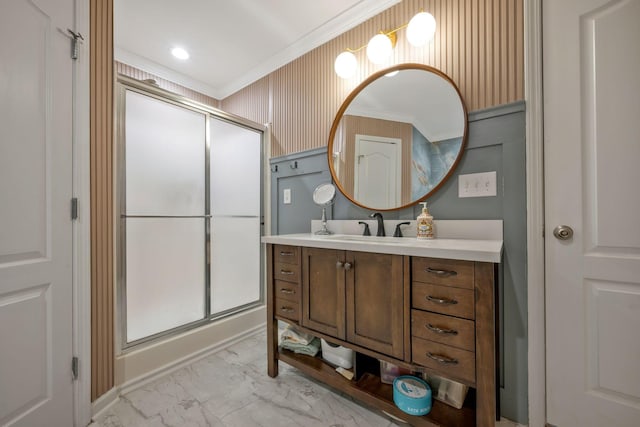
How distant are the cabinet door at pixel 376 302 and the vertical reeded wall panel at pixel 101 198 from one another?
51.7 inches

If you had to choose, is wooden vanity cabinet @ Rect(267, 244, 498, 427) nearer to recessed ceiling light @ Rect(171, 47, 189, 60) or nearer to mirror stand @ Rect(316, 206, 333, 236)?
mirror stand @ Rect(316, 206, 333, 236)

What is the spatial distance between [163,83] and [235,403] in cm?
298

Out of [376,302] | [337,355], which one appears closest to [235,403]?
[337,355]

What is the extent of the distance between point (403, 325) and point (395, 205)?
31.5 inches

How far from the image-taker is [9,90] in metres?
1.00

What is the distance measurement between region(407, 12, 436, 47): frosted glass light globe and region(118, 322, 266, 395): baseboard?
254 centimetres

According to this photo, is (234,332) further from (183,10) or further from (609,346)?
(183,10)

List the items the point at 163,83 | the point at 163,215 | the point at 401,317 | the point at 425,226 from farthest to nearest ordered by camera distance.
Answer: the point at 163,83 < the point at 163,215 < the point at 425,226 < the point at 401,317

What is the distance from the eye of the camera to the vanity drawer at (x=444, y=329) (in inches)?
38.4

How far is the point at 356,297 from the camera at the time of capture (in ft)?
4.16

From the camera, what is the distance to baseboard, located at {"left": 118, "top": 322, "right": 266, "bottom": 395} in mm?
1548

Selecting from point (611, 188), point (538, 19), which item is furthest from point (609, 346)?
Answer: point (538, 19)

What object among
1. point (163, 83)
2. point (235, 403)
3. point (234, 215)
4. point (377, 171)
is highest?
point (163, 83)

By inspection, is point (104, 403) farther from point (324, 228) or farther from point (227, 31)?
point (227, 31)
